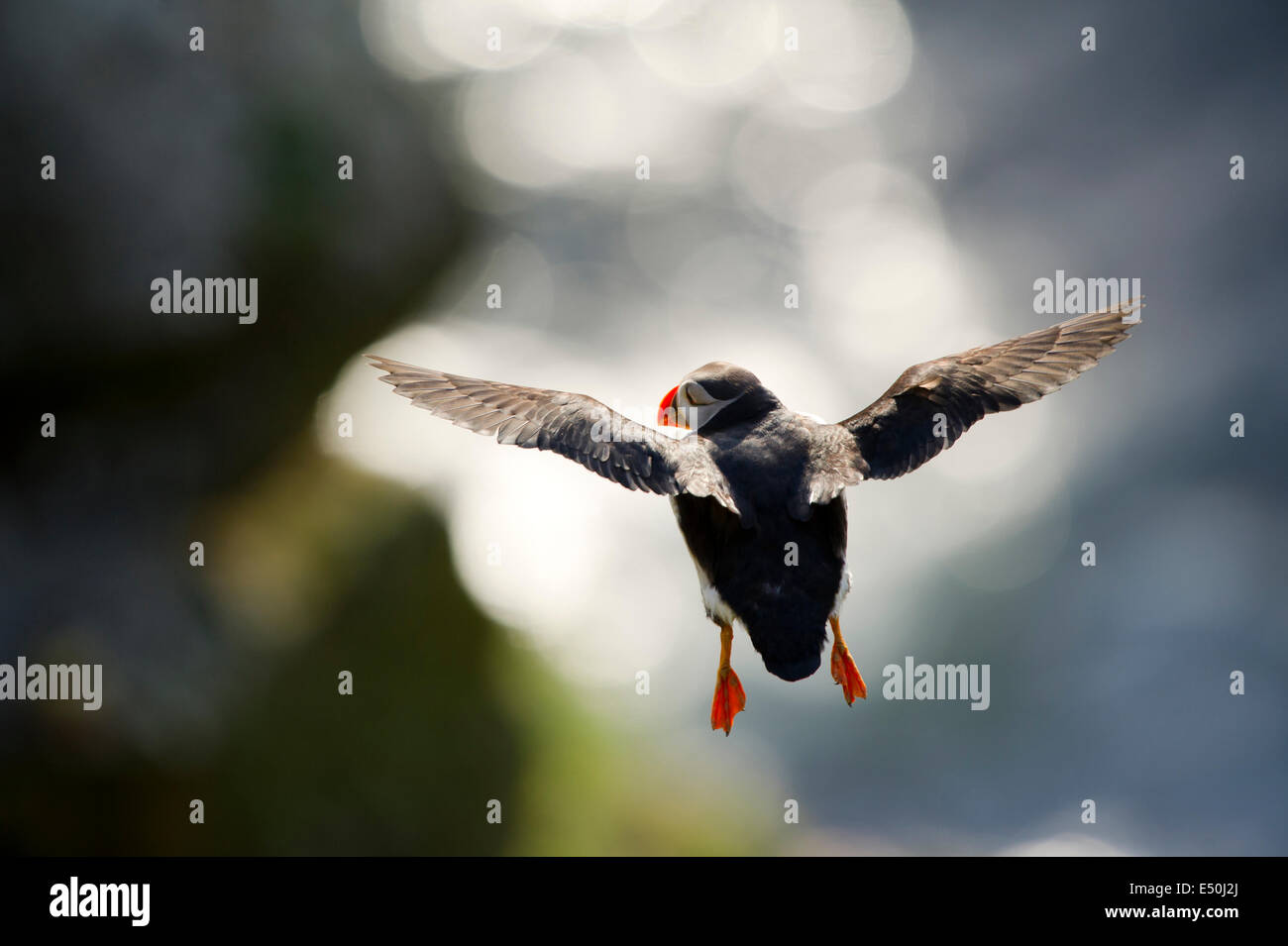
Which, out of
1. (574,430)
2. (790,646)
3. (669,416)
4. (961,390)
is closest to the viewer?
(790,646)

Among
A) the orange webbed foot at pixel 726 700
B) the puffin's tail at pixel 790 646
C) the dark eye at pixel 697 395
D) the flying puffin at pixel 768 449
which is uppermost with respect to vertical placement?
the dark eye at pixel 697 395

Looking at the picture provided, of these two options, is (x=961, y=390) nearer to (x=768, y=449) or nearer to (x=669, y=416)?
(x=768, y=449)

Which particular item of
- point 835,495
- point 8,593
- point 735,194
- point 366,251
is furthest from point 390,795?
point 735,194

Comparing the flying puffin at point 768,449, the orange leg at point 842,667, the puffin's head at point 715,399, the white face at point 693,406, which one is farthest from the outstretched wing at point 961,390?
the orange leg at point 842,667

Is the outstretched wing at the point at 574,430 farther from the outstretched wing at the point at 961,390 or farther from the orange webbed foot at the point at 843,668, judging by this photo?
the orange webbed foot at the point at 843,668

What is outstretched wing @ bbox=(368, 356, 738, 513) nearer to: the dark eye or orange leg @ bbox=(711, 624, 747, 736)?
the dark eye

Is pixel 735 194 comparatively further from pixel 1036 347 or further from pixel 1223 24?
pixel 1036 347

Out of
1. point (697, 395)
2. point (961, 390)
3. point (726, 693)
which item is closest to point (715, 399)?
point (697, 395)
